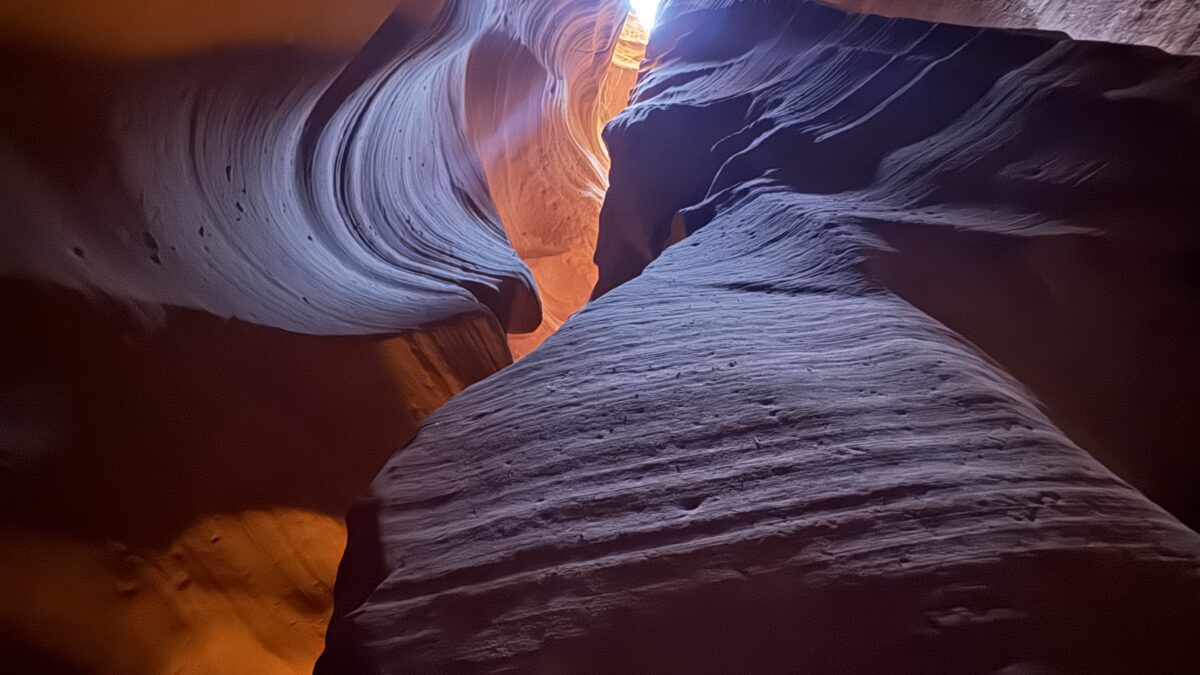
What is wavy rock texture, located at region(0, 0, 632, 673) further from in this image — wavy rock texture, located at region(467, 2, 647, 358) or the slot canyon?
wavy rock texture, located at region(467, 2, 647, 358)

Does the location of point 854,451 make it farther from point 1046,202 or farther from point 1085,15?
point 1085,15

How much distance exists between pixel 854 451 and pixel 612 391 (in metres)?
0.62

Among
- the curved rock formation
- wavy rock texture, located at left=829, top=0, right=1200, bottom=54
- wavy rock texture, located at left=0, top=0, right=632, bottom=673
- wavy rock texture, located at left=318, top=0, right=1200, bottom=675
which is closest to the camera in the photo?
wavy rock texture, located at left=318, top=0, right=1200, bottom=675

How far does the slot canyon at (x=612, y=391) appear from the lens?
4.04ft

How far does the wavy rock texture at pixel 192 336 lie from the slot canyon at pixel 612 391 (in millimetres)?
11

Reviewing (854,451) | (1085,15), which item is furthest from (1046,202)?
(1085,15)

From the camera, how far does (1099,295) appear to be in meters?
2.14

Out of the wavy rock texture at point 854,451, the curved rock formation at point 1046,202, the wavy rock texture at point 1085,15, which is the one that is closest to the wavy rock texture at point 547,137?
the wavy rock texture at point 1085,15

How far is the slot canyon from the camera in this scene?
1230 millimetres

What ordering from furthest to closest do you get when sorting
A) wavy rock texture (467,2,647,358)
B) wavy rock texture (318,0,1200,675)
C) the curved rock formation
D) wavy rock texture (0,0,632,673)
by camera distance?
wavy rock texture (467,2,647,358) < the curved rock formation < wavy rock texture (0,0,632,673) < wavy rock texture (318,0,1200,675)

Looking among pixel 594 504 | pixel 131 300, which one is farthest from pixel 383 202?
pixel 594 504

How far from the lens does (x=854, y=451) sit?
148 cm

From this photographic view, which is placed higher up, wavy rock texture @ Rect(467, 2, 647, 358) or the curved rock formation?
wavy rock texture @ Rect(467, 2, 647, 358)

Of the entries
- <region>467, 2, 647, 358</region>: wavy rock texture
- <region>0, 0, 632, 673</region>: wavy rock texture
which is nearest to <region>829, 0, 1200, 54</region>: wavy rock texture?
<region>467, 2, 647, 358</region>: wavy rock texture
